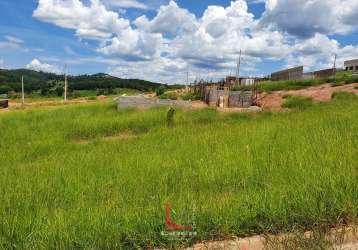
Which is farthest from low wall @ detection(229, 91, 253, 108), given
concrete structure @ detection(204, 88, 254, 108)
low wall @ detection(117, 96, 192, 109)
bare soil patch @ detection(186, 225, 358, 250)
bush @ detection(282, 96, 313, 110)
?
bare soil patch @ detection(186, 225, 358, 250)

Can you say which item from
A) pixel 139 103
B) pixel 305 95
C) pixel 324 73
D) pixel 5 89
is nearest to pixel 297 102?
pixel 305 95

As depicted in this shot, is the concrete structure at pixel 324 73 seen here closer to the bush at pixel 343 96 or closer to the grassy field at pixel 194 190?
the bush at pixel 343 96

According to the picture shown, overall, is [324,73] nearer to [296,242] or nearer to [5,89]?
[296,242]

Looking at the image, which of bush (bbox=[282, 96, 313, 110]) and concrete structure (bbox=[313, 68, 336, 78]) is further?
concrete structure (bbox=[313, 68, 336, 78])

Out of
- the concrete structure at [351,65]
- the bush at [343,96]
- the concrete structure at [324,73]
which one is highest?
the concrete structure at [351,65]

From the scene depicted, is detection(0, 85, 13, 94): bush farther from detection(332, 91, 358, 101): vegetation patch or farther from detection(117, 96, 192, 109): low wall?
detection(332, 91, 358, 101): vegetation patch

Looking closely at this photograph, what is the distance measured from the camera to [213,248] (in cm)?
256

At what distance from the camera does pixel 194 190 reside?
3869 millimetres

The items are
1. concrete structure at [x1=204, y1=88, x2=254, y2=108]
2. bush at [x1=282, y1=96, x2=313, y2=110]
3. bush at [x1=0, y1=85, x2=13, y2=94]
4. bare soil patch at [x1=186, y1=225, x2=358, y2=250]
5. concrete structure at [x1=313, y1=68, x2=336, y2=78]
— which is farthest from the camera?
bush at [x1=0, y1=85, x2=13, y2=94]

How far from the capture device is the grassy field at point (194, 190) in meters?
2.76

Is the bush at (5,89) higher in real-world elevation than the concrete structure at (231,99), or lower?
higher

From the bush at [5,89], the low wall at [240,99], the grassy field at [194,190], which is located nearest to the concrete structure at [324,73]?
the low wall at [240,99]

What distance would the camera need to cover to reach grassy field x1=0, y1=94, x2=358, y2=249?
276 centimetres

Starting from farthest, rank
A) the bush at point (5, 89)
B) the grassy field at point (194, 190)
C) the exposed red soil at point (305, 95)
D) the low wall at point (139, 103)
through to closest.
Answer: the bush at point (5, 89), the low wall at point (139, 103), the exposed red soil at point (305, 95), the grassy field at point (194, 190)
